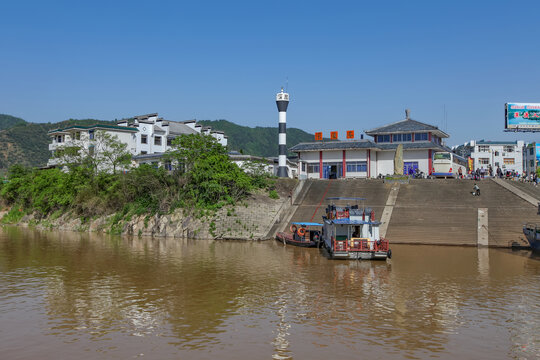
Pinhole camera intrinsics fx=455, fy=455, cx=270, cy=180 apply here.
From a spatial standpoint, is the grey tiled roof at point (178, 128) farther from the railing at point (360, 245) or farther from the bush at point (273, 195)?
the railing at point (360, 245)

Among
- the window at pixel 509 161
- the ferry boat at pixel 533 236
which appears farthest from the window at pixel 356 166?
the window at pixel 509 161

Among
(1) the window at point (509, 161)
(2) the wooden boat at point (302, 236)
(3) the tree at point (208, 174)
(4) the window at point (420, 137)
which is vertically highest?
(4) the window at point (420, 137)

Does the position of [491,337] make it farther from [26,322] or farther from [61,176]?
[61,176]

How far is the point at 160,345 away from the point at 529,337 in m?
13.3

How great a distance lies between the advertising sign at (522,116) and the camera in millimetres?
60781

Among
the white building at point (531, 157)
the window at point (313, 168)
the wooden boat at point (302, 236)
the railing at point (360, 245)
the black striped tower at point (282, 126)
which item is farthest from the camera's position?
the white building at point (531, 157)

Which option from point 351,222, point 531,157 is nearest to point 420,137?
point 351,222

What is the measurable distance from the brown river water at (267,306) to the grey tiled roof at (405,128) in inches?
1347

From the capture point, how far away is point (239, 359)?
14.6 metres

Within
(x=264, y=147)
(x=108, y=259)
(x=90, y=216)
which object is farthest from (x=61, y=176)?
(x=264, y=147)

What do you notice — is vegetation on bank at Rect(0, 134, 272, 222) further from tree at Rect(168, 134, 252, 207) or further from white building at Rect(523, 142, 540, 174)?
white building at Rect(523, 142, 540, 174)

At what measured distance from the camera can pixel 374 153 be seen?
67.8 metres

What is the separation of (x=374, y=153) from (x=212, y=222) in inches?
1199

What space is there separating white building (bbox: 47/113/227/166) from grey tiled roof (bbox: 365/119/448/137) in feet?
82.5
